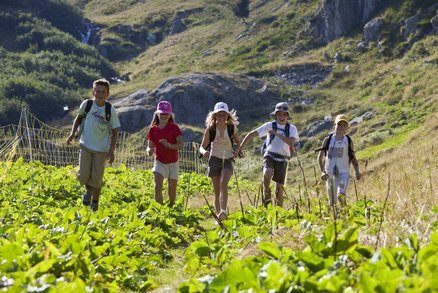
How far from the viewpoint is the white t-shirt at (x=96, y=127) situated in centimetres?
778

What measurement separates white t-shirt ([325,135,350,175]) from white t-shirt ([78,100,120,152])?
9.81ft

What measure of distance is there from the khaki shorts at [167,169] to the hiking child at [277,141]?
123 centimetres

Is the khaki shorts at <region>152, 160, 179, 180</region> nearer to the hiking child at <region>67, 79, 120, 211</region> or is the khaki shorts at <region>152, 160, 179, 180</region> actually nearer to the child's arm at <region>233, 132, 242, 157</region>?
the hiking child at <region>67, 79, 120, 211</region>

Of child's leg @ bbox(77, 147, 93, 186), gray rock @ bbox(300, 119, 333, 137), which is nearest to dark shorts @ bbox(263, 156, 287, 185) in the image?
child's leg @ bbox(77, 147, 93, 186)

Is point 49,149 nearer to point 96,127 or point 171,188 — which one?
point 171,188

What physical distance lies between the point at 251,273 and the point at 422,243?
1237 mm

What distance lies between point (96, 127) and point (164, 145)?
1.14m

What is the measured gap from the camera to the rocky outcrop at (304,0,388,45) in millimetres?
63031

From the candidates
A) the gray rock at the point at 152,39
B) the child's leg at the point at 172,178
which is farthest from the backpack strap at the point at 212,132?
the gray rock at the point at 152,39

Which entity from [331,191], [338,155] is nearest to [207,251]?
[331,191]

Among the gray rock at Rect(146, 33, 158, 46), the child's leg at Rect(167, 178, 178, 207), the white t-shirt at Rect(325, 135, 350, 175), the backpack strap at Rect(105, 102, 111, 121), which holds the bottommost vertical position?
the child's leg at Rect(167, 178, 178, 207)

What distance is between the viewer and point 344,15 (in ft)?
212

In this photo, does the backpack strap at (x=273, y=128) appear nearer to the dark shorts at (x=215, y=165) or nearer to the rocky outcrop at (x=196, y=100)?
the dark shorts at (x=215, y=165)

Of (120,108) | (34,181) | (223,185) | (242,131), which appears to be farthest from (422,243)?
(120,108)
